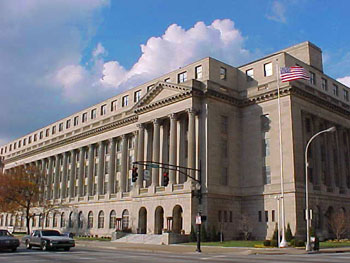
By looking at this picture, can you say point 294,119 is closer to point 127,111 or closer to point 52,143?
point 127,111

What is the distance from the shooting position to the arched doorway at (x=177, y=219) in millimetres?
57938

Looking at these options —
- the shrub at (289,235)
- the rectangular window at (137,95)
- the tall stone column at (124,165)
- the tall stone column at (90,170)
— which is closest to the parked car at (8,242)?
the shrub at (289,235)

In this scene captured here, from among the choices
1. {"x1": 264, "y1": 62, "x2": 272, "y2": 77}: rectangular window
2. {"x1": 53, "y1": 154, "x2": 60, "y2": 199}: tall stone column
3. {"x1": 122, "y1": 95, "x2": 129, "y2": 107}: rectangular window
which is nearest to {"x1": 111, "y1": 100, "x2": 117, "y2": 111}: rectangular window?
{"x1": 122, "y1": 95, "x2": 129, "y2": 107}: rectangular window

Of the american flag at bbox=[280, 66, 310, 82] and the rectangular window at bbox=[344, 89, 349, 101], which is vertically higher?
the rectangular window at bbox=[344, 89, 349, 101]

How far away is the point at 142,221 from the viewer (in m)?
63.1

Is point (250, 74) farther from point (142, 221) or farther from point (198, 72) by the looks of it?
point (142, 221)

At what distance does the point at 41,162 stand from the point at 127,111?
3887cm

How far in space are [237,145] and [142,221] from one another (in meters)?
18.3

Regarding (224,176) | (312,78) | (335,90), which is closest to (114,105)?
(224,176)

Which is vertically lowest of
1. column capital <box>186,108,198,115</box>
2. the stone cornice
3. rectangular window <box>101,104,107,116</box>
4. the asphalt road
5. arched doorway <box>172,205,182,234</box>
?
the asphalt road

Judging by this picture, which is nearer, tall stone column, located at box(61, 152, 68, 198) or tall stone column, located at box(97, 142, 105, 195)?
tall stone column, located at box(97, 142, 105, 195)

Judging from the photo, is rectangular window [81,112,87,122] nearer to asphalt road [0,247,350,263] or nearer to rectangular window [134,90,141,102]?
rectangular window [134,90,141,102]

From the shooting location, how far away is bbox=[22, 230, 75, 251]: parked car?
1355 inches

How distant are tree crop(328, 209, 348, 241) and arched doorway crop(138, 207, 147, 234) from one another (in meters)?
26.5
